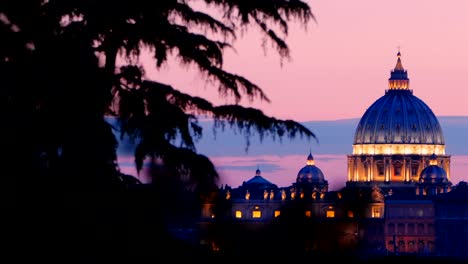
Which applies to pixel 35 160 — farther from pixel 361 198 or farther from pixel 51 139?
pixel 361 198

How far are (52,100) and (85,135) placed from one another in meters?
0.40

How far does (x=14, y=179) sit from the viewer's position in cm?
1349

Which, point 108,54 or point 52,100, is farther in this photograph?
point 108,54

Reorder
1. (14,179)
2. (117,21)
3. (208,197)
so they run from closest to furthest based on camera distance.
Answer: (14,179) < (208,197) < (117,21)

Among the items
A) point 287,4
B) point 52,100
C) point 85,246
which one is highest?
point 287,4

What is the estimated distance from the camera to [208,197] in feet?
47.2

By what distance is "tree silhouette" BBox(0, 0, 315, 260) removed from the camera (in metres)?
13.8

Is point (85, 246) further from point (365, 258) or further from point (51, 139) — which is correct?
point (365, 258)

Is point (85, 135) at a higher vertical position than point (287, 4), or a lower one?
lower

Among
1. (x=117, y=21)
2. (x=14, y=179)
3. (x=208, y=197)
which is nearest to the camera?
(x=14, y=179)

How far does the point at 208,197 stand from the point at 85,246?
1.11 metres

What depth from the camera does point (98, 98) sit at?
1462cm

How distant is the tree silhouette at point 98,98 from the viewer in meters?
13.8

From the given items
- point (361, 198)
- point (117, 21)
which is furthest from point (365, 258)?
point (117, 21)
